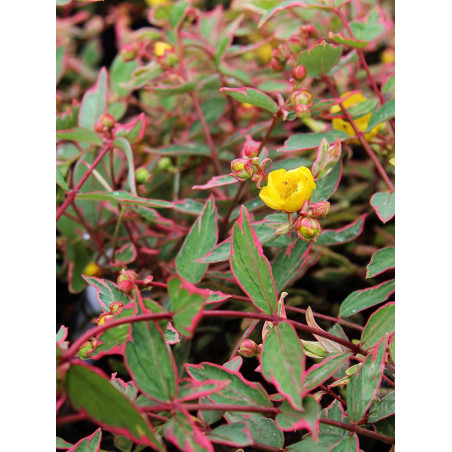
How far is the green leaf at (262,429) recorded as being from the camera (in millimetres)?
480

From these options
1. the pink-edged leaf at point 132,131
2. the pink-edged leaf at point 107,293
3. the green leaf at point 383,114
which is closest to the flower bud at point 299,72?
the green leaf at point 383,114

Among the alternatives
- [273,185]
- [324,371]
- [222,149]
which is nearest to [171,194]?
[222,149]

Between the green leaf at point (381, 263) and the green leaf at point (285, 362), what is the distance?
157 millimetres

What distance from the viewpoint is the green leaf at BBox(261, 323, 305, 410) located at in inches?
15.7

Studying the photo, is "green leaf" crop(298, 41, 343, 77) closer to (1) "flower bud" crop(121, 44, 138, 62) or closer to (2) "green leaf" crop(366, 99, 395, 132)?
(2) "green leaf" crop(366, 99, 395, 132)

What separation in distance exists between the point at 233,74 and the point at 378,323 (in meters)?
0.51

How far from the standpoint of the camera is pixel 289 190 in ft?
1.80

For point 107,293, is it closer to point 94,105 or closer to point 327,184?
point 327,184

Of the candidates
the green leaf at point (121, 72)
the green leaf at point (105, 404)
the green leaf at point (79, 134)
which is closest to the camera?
the green leaf at point (105, 404)

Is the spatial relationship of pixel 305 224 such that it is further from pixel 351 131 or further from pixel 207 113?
pixel 207 113

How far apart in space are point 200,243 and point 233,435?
23 cm

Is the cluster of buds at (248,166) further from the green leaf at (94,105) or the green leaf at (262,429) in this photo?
the green leaf at (94,105)

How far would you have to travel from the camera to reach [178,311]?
15.5 inches

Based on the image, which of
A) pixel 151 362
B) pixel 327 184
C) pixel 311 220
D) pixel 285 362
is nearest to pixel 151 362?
pixel 151 362
